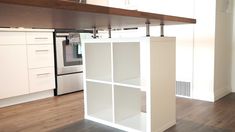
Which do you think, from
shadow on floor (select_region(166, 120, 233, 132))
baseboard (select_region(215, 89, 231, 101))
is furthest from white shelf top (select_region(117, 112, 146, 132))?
baseboard (select_region(215, 89, 231, 101))

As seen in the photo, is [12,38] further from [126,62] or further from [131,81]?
[131,81]

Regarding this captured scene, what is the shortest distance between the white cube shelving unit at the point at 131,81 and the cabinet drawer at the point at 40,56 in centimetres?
105

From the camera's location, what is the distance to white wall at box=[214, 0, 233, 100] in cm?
295

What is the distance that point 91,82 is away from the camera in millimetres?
2334

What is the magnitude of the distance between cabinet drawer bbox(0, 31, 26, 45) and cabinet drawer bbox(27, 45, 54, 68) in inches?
5.4

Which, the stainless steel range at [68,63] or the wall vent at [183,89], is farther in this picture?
the stainless steel range at [68,63]

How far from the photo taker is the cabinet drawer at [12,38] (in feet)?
8.84

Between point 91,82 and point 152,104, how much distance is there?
0.76 meters

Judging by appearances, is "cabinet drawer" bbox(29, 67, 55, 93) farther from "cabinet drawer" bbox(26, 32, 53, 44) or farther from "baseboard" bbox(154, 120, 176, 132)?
"baseboard" bbox(154, 120, 176, 132)

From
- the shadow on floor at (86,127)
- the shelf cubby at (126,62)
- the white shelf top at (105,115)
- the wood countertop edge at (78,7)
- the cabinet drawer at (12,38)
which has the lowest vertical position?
the shadow on floor at (86,127)

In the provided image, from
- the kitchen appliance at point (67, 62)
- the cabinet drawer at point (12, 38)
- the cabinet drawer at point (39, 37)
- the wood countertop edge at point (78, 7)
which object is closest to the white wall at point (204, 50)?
the wood countertop edge at point (78, 7)

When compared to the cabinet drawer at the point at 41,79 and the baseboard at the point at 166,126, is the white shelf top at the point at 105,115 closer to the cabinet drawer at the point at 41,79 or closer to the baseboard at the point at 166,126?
the baseboard at the point at 166,126

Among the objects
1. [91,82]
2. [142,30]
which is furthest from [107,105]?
[142,30]

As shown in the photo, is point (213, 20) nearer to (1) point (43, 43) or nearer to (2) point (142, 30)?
(2) point (142, 30)
